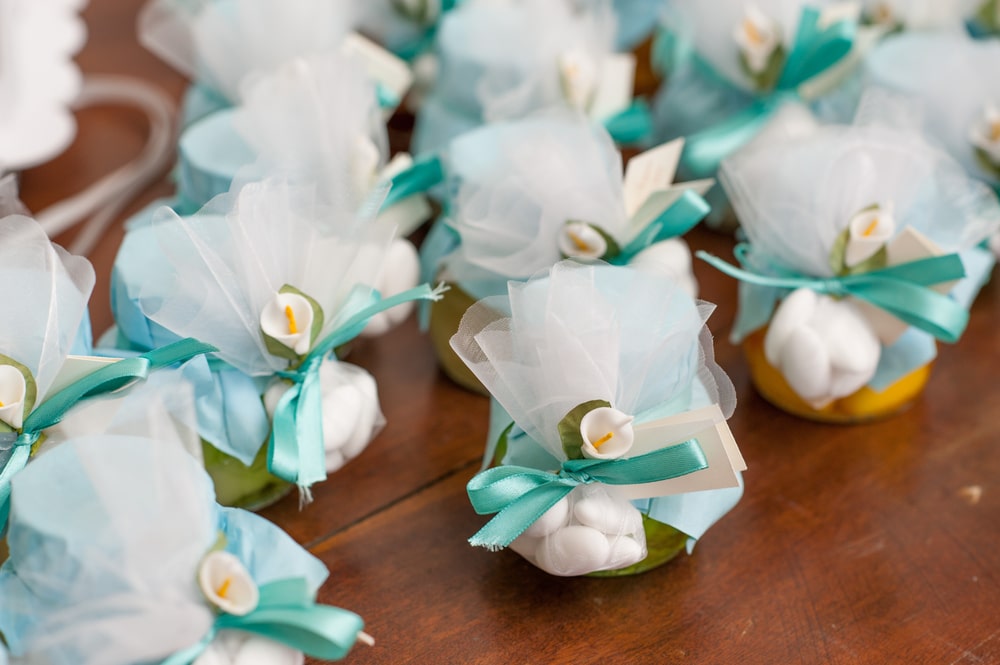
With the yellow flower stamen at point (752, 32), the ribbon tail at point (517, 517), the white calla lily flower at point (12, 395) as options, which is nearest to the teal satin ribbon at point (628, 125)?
the yellow flower stamen at point (752, 32)

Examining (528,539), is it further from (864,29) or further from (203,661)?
(864,29)

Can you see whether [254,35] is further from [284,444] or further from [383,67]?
[284,444]

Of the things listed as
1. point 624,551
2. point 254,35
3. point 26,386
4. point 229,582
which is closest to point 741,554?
point 624,551

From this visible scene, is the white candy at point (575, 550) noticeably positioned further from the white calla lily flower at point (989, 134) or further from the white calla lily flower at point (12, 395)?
the white calla lily flower at point (989, 134)

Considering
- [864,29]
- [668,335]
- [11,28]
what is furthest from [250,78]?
[864,29]

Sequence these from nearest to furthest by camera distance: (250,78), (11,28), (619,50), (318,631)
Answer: (318,631) < (250,78) < (11,28) < (619,50)

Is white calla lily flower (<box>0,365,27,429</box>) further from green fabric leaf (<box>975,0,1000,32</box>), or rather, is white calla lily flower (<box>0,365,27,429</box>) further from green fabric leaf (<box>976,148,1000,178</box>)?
green fabric leaf (<box>975,0,1000,32</box>)
